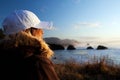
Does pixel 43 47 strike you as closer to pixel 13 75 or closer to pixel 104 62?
pixel 13 75

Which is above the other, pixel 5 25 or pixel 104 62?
pixel 5 25

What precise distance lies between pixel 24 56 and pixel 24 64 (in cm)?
6

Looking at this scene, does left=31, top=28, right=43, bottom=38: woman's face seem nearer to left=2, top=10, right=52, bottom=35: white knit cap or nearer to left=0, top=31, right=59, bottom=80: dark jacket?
left=2, top=10, right=52, bottom=35: white knit cap

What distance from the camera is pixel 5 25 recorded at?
2.30 metres

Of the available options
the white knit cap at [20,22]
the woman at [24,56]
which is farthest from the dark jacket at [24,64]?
the white knit cap at [20,22]

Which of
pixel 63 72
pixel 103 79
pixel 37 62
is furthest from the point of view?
pixel 63 72

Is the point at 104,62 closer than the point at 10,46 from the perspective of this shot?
No

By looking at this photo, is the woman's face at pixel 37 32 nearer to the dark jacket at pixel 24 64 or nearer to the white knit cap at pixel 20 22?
the white knit cap at pixel 20 22

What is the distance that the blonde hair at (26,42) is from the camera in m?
2.11

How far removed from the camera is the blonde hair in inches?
83.2

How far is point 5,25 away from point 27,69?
47 centimetres

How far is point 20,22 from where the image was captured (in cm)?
222

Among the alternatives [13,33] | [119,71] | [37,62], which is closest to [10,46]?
[13,33]

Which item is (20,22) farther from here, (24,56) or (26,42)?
(24,56)
